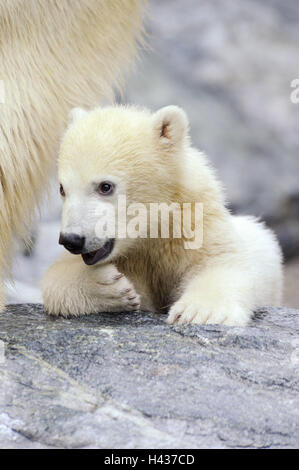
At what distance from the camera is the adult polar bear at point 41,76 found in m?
2.91

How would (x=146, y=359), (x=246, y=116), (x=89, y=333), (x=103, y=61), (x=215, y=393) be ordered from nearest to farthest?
(x=215, y=393)
(x=146, y=359)
(x=89, y=333)
(x=103, y=61)
(x=246, y=116)

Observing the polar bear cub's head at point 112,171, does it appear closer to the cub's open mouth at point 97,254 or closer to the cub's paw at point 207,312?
the cub's open mouth at point 97,254

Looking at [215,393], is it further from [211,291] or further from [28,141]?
[28,141]

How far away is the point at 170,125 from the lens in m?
2.79

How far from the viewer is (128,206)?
8.78 feet

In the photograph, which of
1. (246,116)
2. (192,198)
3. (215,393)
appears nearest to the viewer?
(215,393)

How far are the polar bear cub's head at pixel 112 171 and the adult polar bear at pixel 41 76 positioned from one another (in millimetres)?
191

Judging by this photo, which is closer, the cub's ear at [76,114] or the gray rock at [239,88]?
the cub's ear at [76,114]

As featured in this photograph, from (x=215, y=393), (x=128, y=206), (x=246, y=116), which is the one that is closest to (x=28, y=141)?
(x=128, y=206)

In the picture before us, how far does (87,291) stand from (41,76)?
925mm

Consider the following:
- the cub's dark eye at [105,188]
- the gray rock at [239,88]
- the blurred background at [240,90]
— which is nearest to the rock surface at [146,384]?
the cub's dark eye at [105,188]

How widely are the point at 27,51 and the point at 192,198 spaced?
912mm

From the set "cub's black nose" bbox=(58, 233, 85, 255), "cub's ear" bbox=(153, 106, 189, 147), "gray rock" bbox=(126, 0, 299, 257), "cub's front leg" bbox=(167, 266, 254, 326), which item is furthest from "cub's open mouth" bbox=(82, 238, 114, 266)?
"gray rock" bbox=(126, 0, 299, 257)

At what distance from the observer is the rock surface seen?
6.45ft
